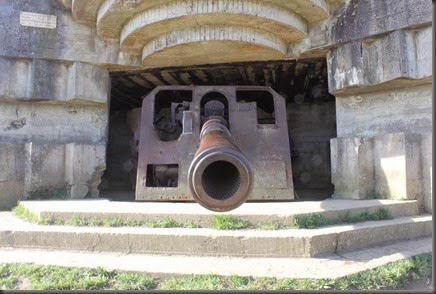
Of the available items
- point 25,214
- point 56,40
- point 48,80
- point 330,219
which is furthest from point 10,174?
point 330,219

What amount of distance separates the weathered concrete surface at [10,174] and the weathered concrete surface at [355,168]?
15.5 ft

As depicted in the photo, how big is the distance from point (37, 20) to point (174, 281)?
486 cm

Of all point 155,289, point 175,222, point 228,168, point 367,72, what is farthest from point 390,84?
point 155,289

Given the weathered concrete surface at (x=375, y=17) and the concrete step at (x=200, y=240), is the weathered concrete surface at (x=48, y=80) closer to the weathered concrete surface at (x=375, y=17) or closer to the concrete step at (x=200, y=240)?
the concrete step at (x=200, y=240)

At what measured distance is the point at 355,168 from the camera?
17.0 feet

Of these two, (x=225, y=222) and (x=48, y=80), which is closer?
(x=225, y=222)

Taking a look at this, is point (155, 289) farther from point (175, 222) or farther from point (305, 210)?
point (305, 210)

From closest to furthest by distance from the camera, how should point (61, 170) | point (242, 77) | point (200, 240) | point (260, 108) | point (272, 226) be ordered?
point (200, 240)
point (272, 226)
point (61, 170)
point (242, 77)
point (260, 108)

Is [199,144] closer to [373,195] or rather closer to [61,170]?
[61,170]

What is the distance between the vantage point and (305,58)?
5.86m

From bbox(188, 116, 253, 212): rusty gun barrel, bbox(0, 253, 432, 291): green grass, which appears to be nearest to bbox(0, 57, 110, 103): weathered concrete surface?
bbox(0, 253, 432, 291): green grass

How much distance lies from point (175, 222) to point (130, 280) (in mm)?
910

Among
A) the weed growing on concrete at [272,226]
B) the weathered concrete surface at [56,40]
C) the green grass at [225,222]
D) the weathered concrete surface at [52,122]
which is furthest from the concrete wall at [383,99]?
the weathered concrete surface at [52,122]

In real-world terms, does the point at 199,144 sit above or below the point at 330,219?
above
